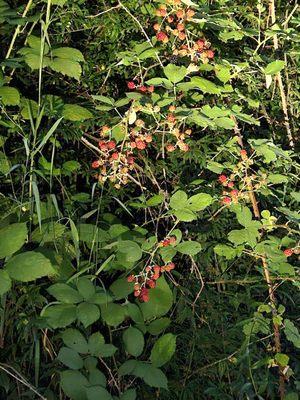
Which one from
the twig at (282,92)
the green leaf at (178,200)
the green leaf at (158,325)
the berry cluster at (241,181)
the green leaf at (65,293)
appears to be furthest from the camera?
the twig at (282,92)

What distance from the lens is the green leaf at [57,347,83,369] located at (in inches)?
54.6

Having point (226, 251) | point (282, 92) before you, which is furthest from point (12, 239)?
point (282, 92)

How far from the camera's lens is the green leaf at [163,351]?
4.79 feet

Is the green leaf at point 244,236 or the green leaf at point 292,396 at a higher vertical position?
the green leaf at point 244,236

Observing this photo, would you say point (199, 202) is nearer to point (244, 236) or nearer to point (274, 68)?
point (244, 236)

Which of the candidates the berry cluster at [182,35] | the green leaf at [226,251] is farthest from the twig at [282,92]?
the green leaf at [226,251]

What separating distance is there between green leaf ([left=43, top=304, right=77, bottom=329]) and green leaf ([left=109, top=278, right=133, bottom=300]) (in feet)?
0.43

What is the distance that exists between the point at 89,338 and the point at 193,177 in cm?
66

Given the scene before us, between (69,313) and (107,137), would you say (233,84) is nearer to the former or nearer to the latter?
(107,137)

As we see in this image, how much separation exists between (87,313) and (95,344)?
10 cm

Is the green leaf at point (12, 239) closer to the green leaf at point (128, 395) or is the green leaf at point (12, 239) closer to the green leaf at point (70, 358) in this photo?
the green leaf at point (70, 358)

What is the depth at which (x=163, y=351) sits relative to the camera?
4.83 feet

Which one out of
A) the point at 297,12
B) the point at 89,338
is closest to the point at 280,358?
the point at 89,338

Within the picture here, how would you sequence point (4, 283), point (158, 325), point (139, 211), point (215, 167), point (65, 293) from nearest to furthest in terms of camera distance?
point (4, 283) → point (65, 293) → point (158, 325) → point (215, 167) → point (139, 211)
